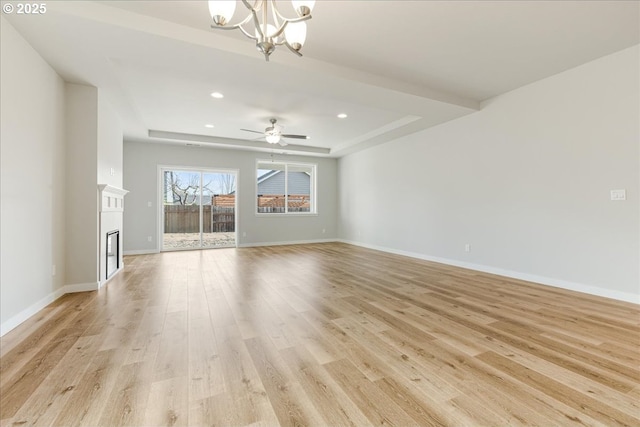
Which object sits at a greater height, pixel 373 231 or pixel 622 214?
pixel 622 214

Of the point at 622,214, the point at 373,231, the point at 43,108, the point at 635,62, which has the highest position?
the point at 635,62

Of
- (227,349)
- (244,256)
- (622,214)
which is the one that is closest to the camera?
(227,349)

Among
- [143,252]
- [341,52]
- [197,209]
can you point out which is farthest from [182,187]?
[341,52]

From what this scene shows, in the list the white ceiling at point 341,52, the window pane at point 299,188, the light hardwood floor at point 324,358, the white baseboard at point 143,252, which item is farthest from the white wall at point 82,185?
the window pane at point 299,188

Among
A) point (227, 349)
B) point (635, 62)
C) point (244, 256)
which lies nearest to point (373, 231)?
point (244, 256)

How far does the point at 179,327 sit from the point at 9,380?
3.24ft

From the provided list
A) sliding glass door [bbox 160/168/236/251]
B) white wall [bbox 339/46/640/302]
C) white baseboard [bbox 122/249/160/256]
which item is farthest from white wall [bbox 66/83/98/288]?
white wall [bbox 339/46/640/302]

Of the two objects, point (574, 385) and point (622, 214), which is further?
point (622, 214)

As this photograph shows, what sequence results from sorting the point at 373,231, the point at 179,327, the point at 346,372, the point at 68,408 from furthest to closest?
the point at 373,231 < the point at 179,327 < the point at 346,372 < the point at 68,408

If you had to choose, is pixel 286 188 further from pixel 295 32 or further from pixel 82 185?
pixel 295 32

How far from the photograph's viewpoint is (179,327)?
2.41 m

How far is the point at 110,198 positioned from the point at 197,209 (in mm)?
3312

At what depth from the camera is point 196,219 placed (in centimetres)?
733

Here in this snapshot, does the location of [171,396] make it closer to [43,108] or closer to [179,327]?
[179,327]
